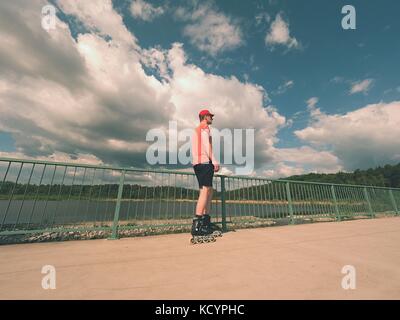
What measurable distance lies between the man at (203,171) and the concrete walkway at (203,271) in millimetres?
491

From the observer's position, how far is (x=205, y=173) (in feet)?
11.4

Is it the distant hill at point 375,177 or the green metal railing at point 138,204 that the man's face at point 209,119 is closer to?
the green metal railing at point 138,204

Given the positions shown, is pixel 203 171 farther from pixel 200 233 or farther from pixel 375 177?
pixel 375 177

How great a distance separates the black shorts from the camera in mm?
3428

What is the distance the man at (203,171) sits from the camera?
10.7 feet

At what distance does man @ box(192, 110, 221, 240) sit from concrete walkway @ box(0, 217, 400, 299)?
19.3 inches

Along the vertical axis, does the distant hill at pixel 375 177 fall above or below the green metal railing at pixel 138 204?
above

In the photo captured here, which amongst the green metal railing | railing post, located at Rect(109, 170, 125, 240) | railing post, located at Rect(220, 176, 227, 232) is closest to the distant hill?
the green metal railing

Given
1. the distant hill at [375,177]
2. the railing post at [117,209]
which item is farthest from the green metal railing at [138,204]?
the distant hill at [375,177]

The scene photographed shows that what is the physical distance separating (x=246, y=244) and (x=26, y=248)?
3.10 m

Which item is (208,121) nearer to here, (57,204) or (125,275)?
(125,275)

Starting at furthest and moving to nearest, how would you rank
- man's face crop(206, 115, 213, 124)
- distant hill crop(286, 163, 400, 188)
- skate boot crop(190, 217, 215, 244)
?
distant hill crop(286, 163, 400, 188), man's face crop(206, 115, 213, 124), skate boot crop(190, 217, 215, 244)

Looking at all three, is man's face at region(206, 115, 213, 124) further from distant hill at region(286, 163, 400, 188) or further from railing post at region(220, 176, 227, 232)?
distant hill at region(286, 163, 400, 188)

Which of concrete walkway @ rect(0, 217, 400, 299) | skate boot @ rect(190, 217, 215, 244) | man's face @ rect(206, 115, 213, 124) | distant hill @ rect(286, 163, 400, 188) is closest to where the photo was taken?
concrete walkway @ rect(0, 217, 400, 299)
